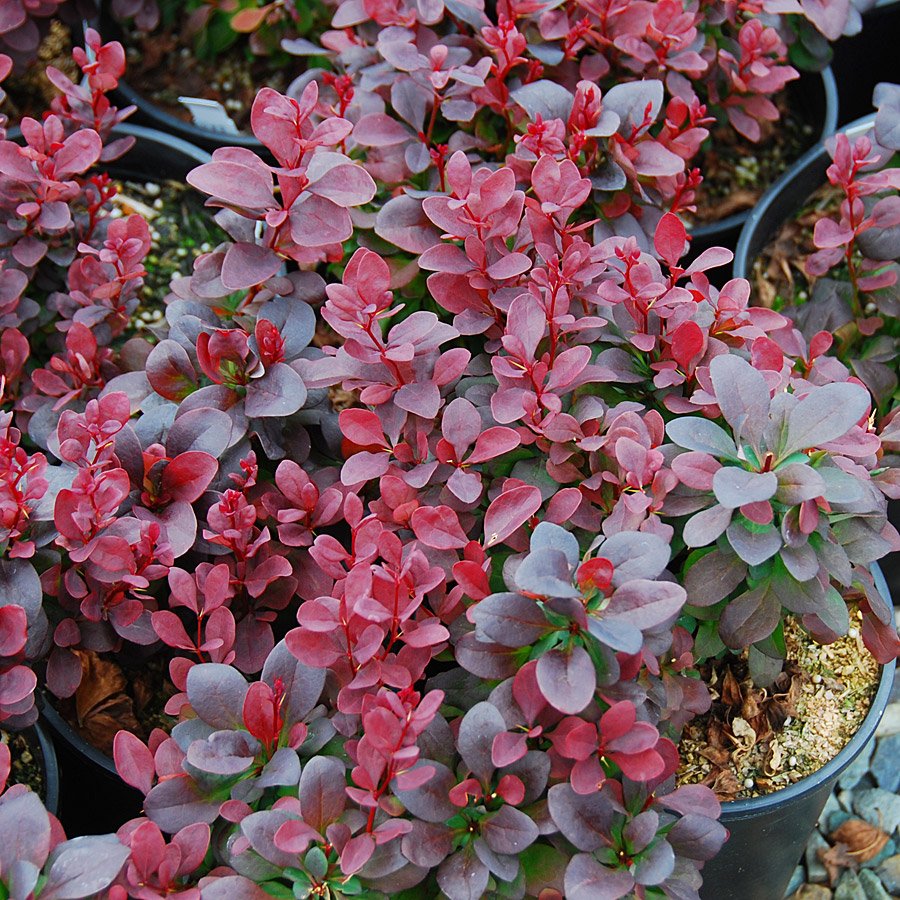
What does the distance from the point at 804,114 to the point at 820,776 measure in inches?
72.4

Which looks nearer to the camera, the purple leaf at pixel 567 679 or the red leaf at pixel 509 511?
the purple leaf at pixel 567 679

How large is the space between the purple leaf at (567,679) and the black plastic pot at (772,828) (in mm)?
497

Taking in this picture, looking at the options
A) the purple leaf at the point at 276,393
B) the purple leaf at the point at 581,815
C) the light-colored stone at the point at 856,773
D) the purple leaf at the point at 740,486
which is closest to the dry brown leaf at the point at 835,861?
the light-colored stone at the point at 856,773

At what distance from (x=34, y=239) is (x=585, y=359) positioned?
1.02 m

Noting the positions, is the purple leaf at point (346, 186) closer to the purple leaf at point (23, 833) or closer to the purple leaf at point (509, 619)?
the purple leaf at point (509, 619)

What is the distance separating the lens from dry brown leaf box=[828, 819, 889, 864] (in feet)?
5.98

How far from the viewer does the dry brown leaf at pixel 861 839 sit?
182 centimetres

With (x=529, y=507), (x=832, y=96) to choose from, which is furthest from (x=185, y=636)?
(x=832, y=96)

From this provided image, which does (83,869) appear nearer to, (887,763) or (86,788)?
(86,788)

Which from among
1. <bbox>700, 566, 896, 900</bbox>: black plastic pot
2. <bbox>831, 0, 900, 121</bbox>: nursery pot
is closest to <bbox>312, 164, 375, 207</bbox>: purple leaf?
<bbox>700, 566, 896, 900</bbox>: black plastic pot

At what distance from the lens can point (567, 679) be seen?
0.95 meters

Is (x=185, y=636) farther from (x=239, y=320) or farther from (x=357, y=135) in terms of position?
(x=357, y=135)

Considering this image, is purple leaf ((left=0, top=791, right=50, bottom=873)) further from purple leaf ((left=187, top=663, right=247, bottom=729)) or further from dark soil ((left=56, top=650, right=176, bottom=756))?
dark soil ((left=56, top=650, right=176, bottom=756))

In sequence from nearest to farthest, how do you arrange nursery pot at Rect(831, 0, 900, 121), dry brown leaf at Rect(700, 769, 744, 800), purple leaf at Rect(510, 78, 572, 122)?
→ dry brown leaf at Rect(700, 769, 744, 800), purple leaf at Rect(510, 78, 572, 122), nursery pot at Rect(831, 0, 900, 121)
